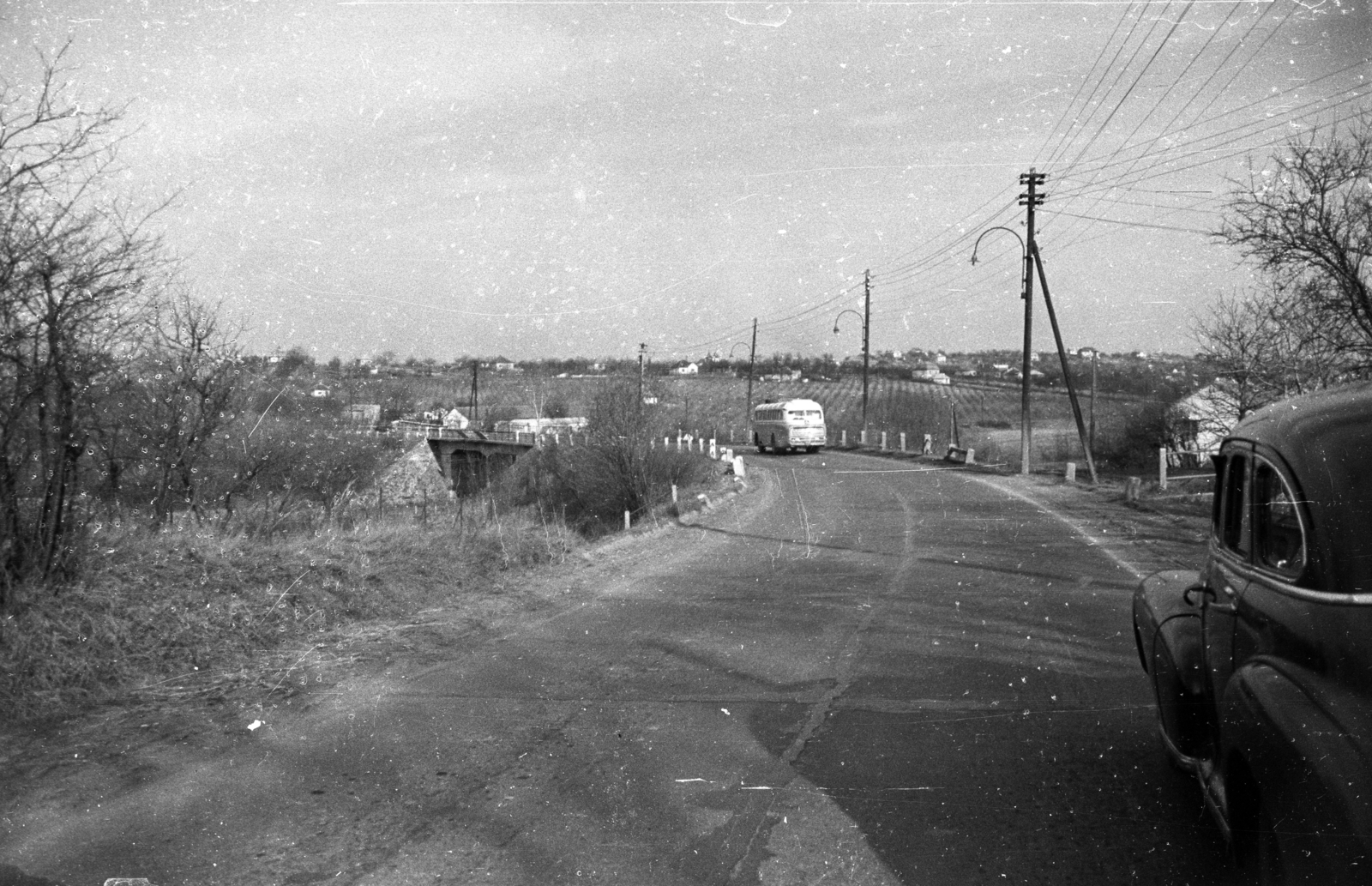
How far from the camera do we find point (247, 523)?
43.5ft

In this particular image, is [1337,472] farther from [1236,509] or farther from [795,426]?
[795,426]

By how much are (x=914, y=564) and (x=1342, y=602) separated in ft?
33.7

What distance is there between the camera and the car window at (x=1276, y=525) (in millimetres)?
3324

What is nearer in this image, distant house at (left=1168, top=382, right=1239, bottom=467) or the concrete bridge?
distant house at (left=1168, top=382, right=1239, bottom=467)

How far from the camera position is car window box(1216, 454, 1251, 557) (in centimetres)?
404

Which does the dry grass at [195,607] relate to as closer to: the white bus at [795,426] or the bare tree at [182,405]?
the bare tree at [182,405]

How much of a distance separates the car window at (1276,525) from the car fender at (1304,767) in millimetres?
370

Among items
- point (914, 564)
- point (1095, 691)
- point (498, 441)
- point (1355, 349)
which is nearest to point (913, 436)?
point (498, 441)

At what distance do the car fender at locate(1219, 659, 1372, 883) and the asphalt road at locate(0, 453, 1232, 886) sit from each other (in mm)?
903

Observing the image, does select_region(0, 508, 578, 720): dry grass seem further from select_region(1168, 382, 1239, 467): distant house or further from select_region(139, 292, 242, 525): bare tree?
select_region(1168, 382, 1239, 467): distant house

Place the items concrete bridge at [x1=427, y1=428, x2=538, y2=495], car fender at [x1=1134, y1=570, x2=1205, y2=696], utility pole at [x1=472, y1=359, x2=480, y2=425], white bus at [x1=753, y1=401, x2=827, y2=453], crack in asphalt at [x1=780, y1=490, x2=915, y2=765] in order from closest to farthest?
1. car fender at [x1=1134, y1=570, x2=1205, y2=696]
2. crack in asphalt at [x1=780, y1=490, x2=915, y2=765]
3. white bus at [x1=753, y1=401, x2=827, y2=453]
4. concrete bridge at [x1=427, y1=428, x2=538, y2=495]
5. utility pole at [x1=472, y1=359, x2=480, y2=425]

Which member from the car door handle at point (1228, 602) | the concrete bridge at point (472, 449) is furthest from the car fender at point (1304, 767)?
the concrete bridge at point (472, 449)

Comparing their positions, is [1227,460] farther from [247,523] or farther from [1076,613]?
[247,523]

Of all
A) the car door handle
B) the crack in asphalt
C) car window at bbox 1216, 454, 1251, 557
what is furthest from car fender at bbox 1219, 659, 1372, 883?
the crack in asphalt
